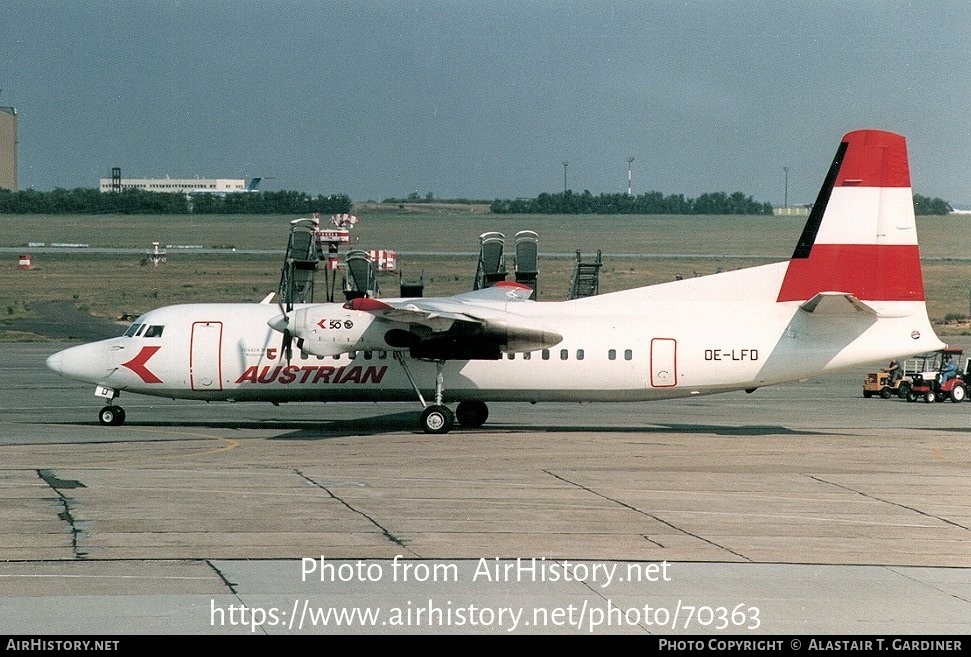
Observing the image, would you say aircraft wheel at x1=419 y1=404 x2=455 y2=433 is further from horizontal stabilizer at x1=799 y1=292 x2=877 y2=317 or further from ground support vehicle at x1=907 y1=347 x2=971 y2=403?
ground support vehicle at x1=907 y1=347 x2=971 y2=403

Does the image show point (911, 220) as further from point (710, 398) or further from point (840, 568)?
point (840, 568)

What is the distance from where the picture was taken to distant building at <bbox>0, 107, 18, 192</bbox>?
161875 millimetres

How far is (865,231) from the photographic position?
27.1 m

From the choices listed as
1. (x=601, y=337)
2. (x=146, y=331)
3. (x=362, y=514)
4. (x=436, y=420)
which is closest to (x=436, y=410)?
(x=436, y=420)

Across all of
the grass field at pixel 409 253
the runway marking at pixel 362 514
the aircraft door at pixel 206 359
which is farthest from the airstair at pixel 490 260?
the grass field at pixel 409 253

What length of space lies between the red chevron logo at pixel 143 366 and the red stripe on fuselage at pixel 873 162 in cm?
1640

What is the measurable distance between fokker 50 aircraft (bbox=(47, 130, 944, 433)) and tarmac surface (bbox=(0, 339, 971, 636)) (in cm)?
118

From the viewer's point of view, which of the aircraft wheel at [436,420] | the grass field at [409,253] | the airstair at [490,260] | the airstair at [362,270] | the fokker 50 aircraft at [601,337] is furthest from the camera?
the grass field at [409,253]

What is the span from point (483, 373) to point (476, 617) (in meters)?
16.5

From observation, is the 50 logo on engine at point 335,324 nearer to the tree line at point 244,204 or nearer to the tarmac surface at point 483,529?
the tarmac surface at point 483,529

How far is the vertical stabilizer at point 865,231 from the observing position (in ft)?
88.3

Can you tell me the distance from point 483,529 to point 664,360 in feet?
40.2

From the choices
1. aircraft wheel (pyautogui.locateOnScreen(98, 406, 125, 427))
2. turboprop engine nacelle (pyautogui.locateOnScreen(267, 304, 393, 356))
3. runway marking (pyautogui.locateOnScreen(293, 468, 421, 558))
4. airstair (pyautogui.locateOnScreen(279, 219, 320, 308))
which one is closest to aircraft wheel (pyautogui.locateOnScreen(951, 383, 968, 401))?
airstair (pyautogui.locateOnScreen(279, 219, 320, 308))

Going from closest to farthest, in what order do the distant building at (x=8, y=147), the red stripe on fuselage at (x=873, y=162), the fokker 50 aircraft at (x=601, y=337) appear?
the fokker 50 aircraft at (x=601, y=337), the red stripe on fuselage at (x=873, y=162), the distant building at (x=8, y=147)
